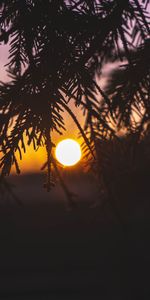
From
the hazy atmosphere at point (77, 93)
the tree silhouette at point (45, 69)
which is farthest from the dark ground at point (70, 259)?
the tree silhouette at point (45, 69)

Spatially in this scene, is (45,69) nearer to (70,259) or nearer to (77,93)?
(77,93)

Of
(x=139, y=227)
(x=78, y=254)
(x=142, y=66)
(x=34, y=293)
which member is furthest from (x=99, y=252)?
(x=142, y=66)

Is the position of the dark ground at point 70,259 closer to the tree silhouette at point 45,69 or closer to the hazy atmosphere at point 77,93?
the hazy atmosphere at point 77,93

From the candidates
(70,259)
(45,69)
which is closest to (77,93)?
(45,69)

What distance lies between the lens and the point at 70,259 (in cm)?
1028

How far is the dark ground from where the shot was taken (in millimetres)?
8805

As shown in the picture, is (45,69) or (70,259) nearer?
(45,69)

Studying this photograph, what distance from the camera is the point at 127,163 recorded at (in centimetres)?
232

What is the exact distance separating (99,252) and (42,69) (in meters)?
9.69

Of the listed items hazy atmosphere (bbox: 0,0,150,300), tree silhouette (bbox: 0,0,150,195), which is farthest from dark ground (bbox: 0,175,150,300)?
tree silhouette (bbox: 0,0,150,195)

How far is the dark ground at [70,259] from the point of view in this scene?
8.80 meters

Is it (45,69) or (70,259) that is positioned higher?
(45,69)

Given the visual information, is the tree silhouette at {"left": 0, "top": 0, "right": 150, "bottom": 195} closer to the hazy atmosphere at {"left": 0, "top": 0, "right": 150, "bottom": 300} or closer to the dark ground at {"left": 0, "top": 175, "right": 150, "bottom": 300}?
the hazy atmosphere at {"left": 0, "top": 0, "right": 150, "bottom": 300}

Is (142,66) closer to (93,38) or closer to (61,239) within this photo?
(93,38)
